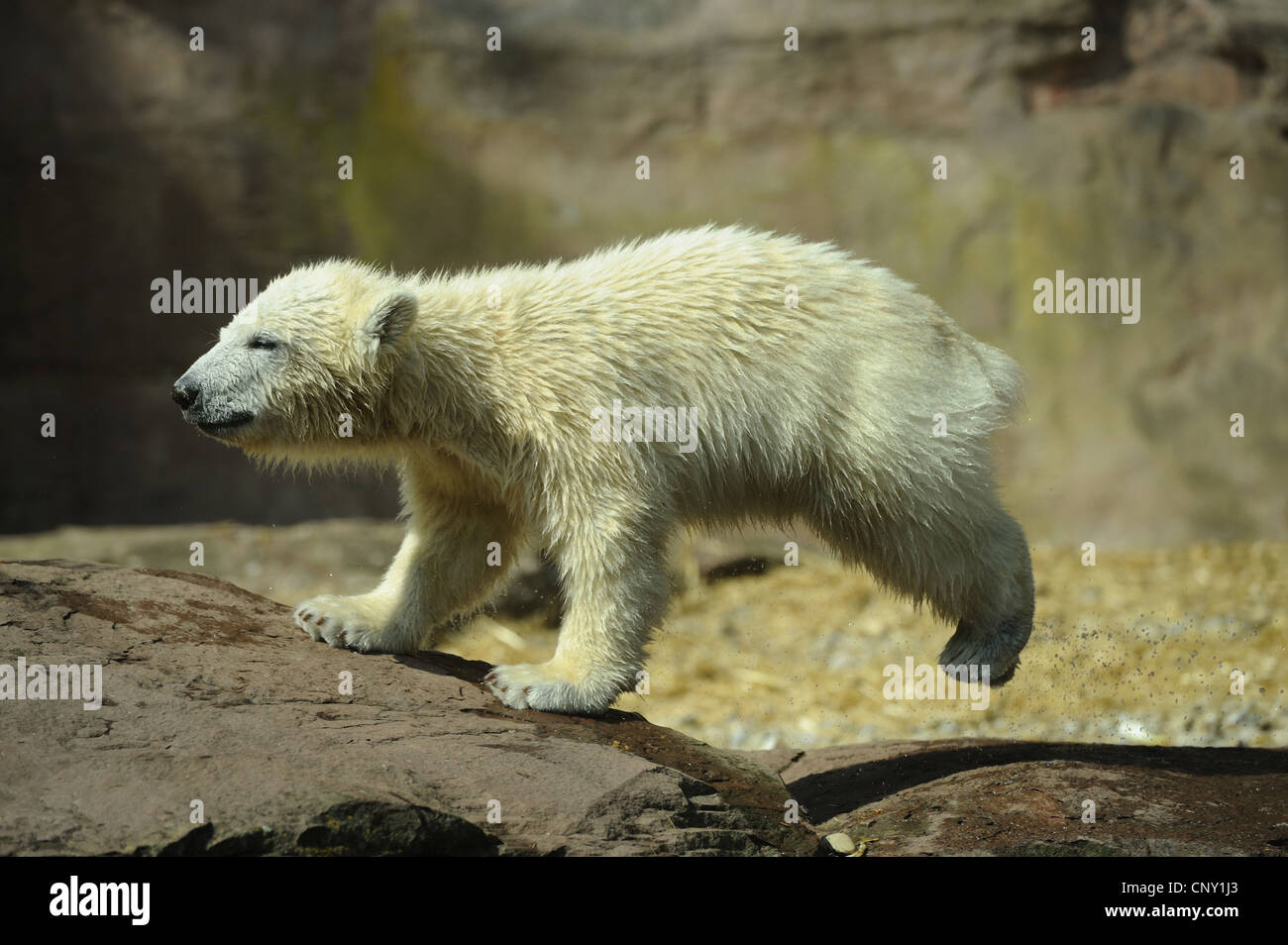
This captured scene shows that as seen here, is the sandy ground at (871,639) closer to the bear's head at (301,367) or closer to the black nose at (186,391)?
the bear's head at (301,367)

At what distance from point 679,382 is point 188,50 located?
24.2ft

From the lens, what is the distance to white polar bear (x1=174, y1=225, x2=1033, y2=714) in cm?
467

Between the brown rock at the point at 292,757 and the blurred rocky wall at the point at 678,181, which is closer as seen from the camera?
the brown rock at the point at 292,757

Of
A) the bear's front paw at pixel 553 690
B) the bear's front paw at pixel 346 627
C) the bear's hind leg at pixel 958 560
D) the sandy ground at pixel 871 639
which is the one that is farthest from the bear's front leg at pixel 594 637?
the sandy ground at pixel 871 639

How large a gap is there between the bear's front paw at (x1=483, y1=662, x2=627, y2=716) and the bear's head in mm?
1142

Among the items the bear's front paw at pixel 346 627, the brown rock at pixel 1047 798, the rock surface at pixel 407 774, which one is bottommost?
the brown rock at pixel 1047 798

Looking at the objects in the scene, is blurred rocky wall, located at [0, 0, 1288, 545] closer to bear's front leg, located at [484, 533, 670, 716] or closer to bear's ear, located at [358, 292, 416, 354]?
bear's ear, located at [358, 292, 416, 354]

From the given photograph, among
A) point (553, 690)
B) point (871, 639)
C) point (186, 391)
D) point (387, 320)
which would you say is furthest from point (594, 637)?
point (871, 639)

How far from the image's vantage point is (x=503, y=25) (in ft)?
34.4

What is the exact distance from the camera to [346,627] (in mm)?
4906

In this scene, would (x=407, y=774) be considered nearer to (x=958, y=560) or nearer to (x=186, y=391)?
(x=186, y=391)

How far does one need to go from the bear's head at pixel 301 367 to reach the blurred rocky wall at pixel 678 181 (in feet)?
18.9

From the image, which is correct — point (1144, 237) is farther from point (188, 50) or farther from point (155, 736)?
point (155, 736)

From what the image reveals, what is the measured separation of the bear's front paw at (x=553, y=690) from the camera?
14.9 feet
